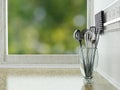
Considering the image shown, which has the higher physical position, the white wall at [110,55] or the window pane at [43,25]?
the window pane at [43,25]

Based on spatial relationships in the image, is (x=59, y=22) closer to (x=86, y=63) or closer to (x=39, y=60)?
(x=39, y=60)

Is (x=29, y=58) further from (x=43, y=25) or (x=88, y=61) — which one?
(x=88, y=61)

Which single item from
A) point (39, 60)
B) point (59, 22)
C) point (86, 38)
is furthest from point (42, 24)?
point (86, 38)

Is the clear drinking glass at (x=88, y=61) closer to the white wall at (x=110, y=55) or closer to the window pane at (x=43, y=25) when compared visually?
the white wall at (x=110, y=55)

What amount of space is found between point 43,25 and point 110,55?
94 centimetres

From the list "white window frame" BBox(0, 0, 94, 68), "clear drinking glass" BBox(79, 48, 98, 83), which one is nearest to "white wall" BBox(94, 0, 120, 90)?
"clear drinking glass" BBox(79, 48, 98, 83)

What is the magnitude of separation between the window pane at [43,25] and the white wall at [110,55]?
524mm

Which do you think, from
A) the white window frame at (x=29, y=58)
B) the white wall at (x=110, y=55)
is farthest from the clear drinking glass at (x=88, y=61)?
the white window frame at (x=29, y=58)

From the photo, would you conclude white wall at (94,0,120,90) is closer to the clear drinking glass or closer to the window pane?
the clear drinking glass

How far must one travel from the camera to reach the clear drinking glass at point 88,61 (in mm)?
1484

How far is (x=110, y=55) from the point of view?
151 cm

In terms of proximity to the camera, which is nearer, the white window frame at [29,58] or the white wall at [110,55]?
the white wall at [110,55]

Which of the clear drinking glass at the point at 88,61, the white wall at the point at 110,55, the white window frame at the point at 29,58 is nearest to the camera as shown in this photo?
the white wall at the point at 110,55

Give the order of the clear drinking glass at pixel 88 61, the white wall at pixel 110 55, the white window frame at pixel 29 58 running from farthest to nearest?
the white window frame at pixel 29 58, the clear drinking glass at pixel 88 61, the white wall at pixel 110 55
